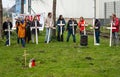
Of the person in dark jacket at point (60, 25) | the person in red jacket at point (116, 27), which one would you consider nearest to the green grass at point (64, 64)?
the person in red jacket at point (116, 27)

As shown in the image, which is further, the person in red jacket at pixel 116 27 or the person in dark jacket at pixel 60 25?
the person in dark jacket at pixel 60 25

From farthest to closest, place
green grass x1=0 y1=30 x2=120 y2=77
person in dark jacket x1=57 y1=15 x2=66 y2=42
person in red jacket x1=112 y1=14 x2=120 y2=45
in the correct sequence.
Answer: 1. person in dark jacket x1=57 y1=15 x2=66 y2=42
2. person in red jacket x1=112 y1=14 x2=120 y2=45
3. green grass x1=0 y1=30 x2=120 y2=77

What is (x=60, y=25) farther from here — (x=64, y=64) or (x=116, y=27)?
(x=64, y=64)

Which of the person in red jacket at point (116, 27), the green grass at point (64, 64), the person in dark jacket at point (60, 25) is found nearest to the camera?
the green grass at point (64, 64)

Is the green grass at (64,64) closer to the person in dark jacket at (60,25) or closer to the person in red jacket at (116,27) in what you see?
the person in red jacket at (116,27)

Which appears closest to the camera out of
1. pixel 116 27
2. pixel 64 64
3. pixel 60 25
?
pixel 64 64

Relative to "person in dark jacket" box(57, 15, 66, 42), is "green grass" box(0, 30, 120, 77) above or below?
below

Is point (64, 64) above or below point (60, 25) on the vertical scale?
below

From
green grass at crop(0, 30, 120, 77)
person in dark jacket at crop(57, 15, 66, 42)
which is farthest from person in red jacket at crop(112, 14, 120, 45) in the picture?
person in dark jacket at crop(57, 15, 66, 42)

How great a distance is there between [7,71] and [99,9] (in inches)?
1753

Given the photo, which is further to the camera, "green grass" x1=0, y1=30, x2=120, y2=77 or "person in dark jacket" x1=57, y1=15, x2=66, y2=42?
"person in dark jacket" x1=57, y1=15, x2=66, y2=42

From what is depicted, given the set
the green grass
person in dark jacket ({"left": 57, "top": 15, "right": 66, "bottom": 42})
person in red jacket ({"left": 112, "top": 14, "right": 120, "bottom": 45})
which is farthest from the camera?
person in dark jacket ({"left": 57, "top": 15, "right": 66, "bottom": 42})

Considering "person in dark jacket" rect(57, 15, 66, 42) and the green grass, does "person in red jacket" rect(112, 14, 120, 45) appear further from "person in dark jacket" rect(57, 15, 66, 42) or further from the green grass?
"person in dark jacket" rect(57, 15, 66, 42)

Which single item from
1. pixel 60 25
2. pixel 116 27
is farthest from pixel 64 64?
pixel 60 25
